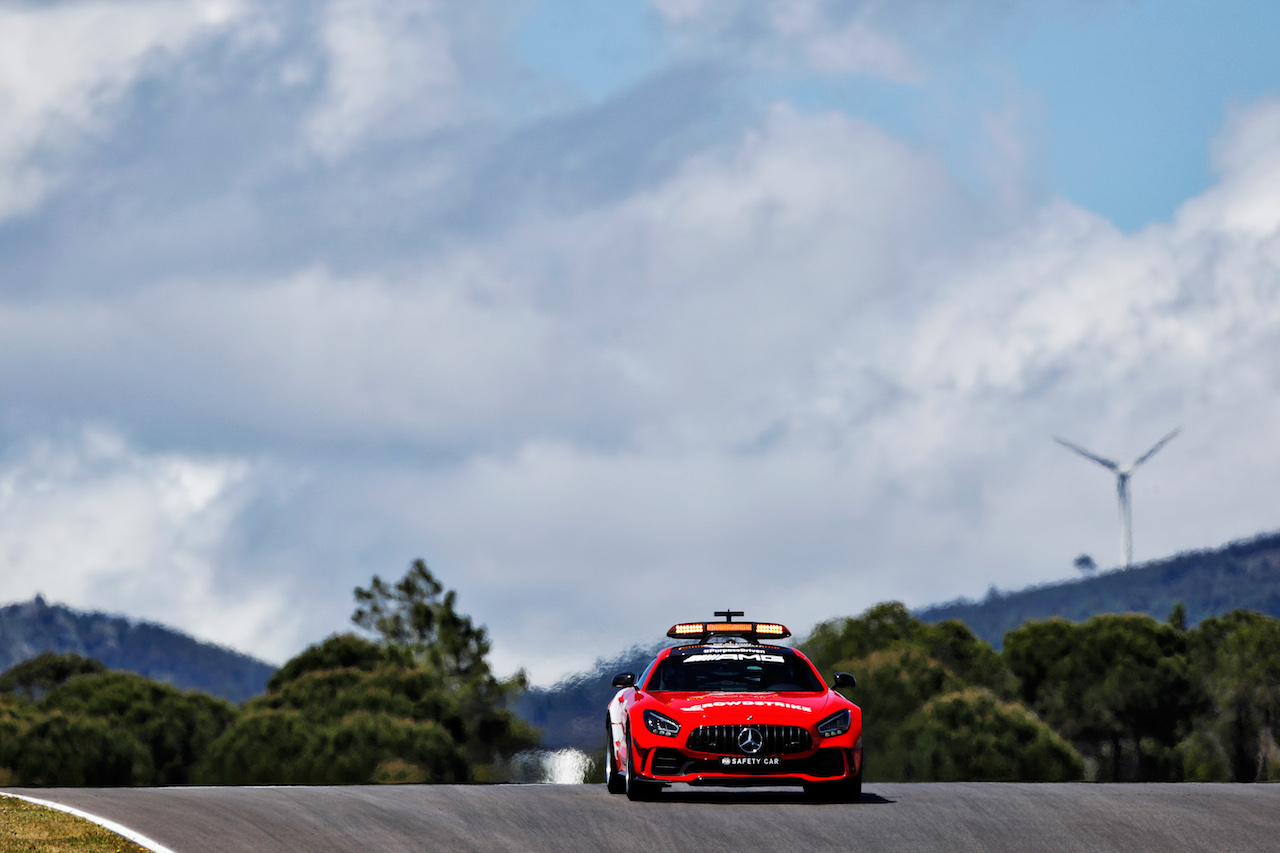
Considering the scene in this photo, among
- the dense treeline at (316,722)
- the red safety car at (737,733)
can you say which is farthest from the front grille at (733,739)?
the dense treeline at (316,722)

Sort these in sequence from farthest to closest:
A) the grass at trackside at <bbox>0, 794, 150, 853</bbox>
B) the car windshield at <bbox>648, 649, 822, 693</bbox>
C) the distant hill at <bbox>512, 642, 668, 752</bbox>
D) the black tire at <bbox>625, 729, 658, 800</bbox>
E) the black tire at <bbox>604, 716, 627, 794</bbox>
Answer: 1. the distant hill at <bbox>512, 642, 668, 752</bbox>
2. the black tire at <bbox>604, 716, 627, 794</bbox>
3. the car windshield at <bbox>648, 649, 822, 693</bbox>
4. the black tire at <bbox>625, 729, 658, 800</bbox>
5. the grass at trackside at <bbox>0, 794, 150, 853</bbox>

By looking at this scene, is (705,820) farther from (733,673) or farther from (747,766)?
(733,673)

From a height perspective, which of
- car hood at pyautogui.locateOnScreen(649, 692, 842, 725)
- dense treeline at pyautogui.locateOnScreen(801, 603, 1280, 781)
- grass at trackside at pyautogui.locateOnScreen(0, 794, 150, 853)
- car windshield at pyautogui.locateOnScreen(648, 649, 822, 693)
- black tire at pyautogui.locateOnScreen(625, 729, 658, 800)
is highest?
dense treeline at pyautogui.locateOnScreen(801, 603, 1280, 781)

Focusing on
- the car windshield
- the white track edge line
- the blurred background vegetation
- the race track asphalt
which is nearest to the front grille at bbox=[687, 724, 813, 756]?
the race track asphalt

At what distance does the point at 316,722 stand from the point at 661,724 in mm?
47686

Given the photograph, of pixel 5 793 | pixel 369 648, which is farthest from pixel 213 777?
pixel 5 793

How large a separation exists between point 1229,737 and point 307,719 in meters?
41.8

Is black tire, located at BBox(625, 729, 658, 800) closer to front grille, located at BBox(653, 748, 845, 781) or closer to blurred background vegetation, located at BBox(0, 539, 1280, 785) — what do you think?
front grille, located at BBox(653, 748, 845, 781)

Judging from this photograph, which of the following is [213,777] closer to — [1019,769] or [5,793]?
[1019,769]

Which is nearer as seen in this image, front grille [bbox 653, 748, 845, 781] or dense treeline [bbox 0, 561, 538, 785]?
front grille [bbox 653, 748, 845, 781]

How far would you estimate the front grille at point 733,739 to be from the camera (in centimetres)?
1838

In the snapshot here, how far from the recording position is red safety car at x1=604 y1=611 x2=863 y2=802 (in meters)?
18.4

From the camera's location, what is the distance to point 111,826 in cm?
1752

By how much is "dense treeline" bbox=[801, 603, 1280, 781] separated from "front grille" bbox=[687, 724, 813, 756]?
155ft
